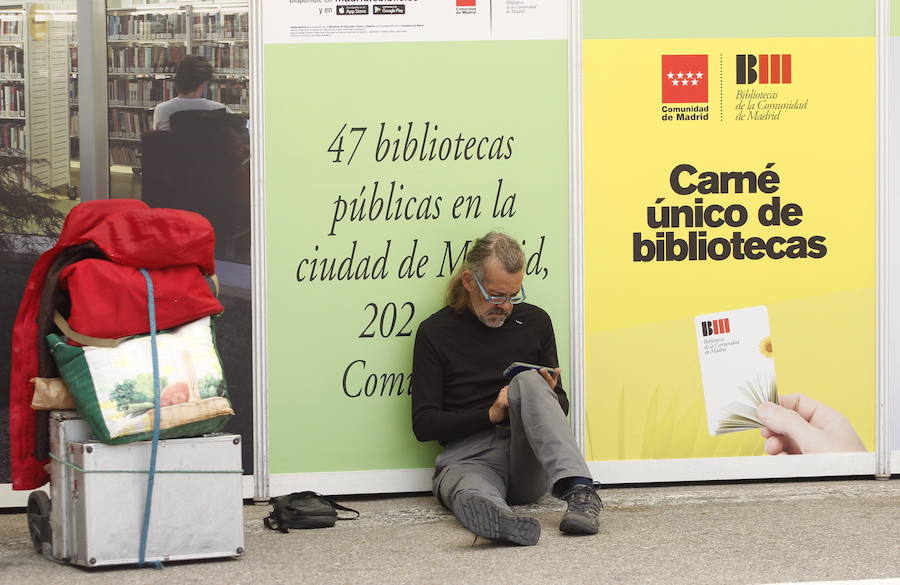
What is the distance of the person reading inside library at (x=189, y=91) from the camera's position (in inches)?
213

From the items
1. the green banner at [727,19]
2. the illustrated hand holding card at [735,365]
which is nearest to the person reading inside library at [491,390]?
the illustrated hand holding card at [735,365]

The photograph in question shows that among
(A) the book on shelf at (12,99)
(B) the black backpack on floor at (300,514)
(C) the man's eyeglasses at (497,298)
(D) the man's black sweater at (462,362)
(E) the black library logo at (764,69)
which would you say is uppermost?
(E) the black library logo at (764,69)

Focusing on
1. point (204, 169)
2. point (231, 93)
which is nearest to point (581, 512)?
point (204, 169)

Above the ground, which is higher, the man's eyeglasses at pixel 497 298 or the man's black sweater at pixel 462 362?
the man's eyeglasses at pixel 497 298

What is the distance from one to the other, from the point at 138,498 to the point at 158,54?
207cm

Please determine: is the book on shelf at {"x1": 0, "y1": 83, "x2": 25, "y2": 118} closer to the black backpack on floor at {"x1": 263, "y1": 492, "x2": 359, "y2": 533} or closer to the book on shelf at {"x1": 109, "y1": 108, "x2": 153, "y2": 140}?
the book on shelf at {"x1": 109, "y1": 108, "x2": 153, "y2": 140}

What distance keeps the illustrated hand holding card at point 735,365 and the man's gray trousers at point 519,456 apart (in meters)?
0.93

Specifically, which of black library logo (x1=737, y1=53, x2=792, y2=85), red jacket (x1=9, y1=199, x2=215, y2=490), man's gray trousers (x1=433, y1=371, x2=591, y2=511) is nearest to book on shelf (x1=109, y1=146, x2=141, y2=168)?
red jacket (x1=9, y1=199, x2=215, y2=490)

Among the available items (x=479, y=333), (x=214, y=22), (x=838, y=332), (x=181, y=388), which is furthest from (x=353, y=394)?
(x=838, y=332)

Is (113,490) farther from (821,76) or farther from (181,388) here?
(821,76)

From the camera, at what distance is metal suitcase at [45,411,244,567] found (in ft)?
14.0

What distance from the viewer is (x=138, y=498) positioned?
4312mm

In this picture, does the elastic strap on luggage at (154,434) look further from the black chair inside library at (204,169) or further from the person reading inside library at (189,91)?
the person reading inside library at (189,91)

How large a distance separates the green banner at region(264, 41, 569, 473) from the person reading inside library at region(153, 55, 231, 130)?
0.87ft
